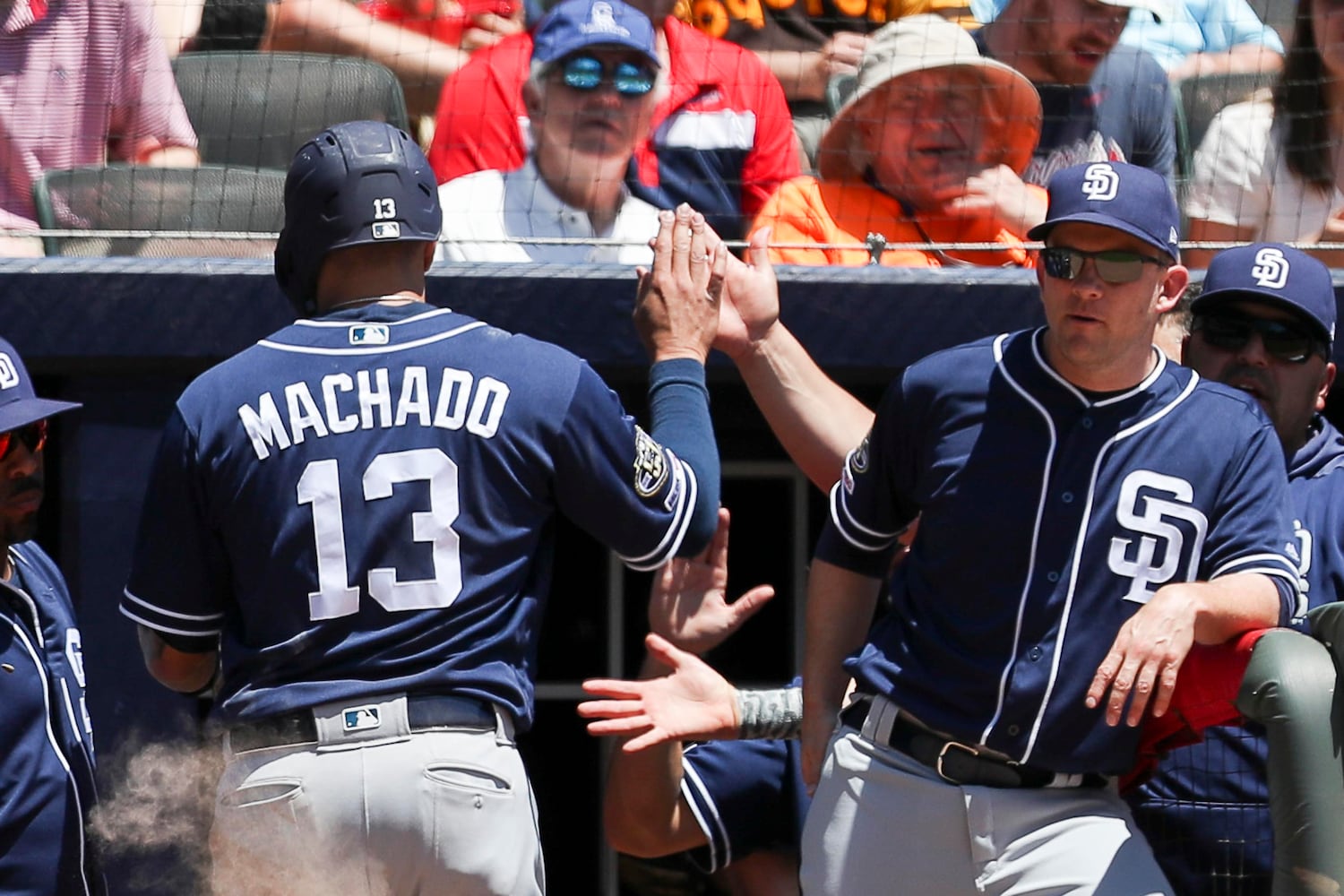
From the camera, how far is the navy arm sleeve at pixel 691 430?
286cm

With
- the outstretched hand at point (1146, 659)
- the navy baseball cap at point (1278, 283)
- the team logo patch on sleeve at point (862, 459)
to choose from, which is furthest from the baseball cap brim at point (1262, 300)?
the outstretched hand at point (1146, 659)

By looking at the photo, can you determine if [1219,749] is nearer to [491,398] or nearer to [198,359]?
[491,398]

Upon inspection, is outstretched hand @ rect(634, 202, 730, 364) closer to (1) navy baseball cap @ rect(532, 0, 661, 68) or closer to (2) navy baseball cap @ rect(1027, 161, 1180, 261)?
(2) navy baseball cap @ rect(1027, 161, 1180, 261)

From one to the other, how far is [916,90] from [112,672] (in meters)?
2.26

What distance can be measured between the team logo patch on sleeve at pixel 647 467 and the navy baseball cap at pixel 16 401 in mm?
1063

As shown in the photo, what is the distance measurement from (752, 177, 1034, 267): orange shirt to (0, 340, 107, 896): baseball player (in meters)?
1.79

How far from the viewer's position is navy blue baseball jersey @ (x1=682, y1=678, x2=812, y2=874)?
3.68m

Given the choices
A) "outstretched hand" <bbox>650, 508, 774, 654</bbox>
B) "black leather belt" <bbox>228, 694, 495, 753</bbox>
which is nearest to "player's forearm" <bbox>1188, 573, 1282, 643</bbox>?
"outstretched hand" <bbox>650, 508, 774, 654</bbox>

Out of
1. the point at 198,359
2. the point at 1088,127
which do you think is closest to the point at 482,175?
the point at 198,359

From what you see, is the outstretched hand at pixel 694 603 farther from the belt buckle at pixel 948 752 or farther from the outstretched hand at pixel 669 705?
the belt buckle at pixel 948 752

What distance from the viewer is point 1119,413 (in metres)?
2.80

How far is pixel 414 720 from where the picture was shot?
2.61m

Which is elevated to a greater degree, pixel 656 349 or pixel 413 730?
pixel 656 349

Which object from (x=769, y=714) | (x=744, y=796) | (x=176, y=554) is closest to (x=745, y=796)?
(x=744, y=796)
